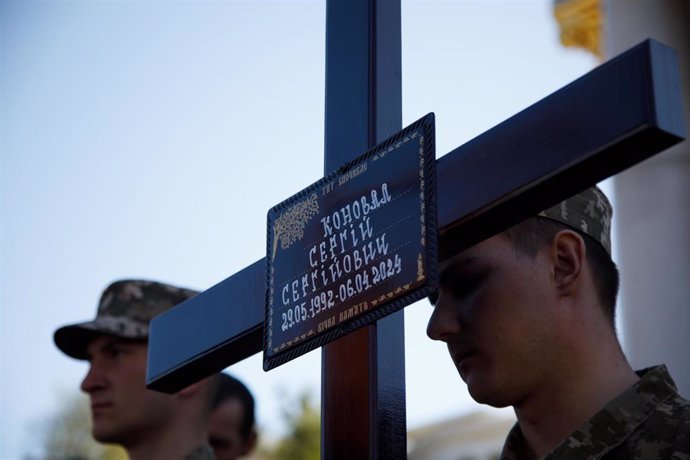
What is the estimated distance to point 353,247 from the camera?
2.40 metres

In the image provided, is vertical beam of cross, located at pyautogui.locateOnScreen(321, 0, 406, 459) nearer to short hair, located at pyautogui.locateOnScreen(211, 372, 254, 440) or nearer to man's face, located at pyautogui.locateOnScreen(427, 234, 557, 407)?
man's face, located at pyautogui.locateOnScreen(427, 234, 557, 407)

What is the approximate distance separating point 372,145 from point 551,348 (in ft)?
1.77

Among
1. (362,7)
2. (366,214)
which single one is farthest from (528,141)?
(362,7)

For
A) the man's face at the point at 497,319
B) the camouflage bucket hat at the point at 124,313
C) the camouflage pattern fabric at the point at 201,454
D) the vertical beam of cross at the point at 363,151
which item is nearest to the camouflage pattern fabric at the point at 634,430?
the man's face at the point at 497,319

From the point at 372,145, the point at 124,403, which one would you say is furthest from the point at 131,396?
the point at 372,145

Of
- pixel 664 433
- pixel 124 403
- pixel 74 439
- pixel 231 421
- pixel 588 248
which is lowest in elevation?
pixel 664 433

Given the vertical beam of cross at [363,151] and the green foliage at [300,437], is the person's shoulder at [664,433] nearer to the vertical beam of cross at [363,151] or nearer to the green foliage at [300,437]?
the vertical beam of cross at [363,151]

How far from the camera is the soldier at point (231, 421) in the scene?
4488 mm

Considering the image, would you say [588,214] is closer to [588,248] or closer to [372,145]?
[588,248]

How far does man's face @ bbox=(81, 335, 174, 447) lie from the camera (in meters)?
4.09

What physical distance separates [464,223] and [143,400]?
2.07 meters

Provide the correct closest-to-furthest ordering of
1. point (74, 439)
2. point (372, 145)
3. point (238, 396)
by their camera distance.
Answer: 1. point (372, 145)
2. point (238, 396)
3. point (74, 439)

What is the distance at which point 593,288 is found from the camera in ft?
8.54

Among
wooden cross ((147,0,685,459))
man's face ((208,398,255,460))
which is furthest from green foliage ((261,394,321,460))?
wooden cross ((147,0,685,459))
